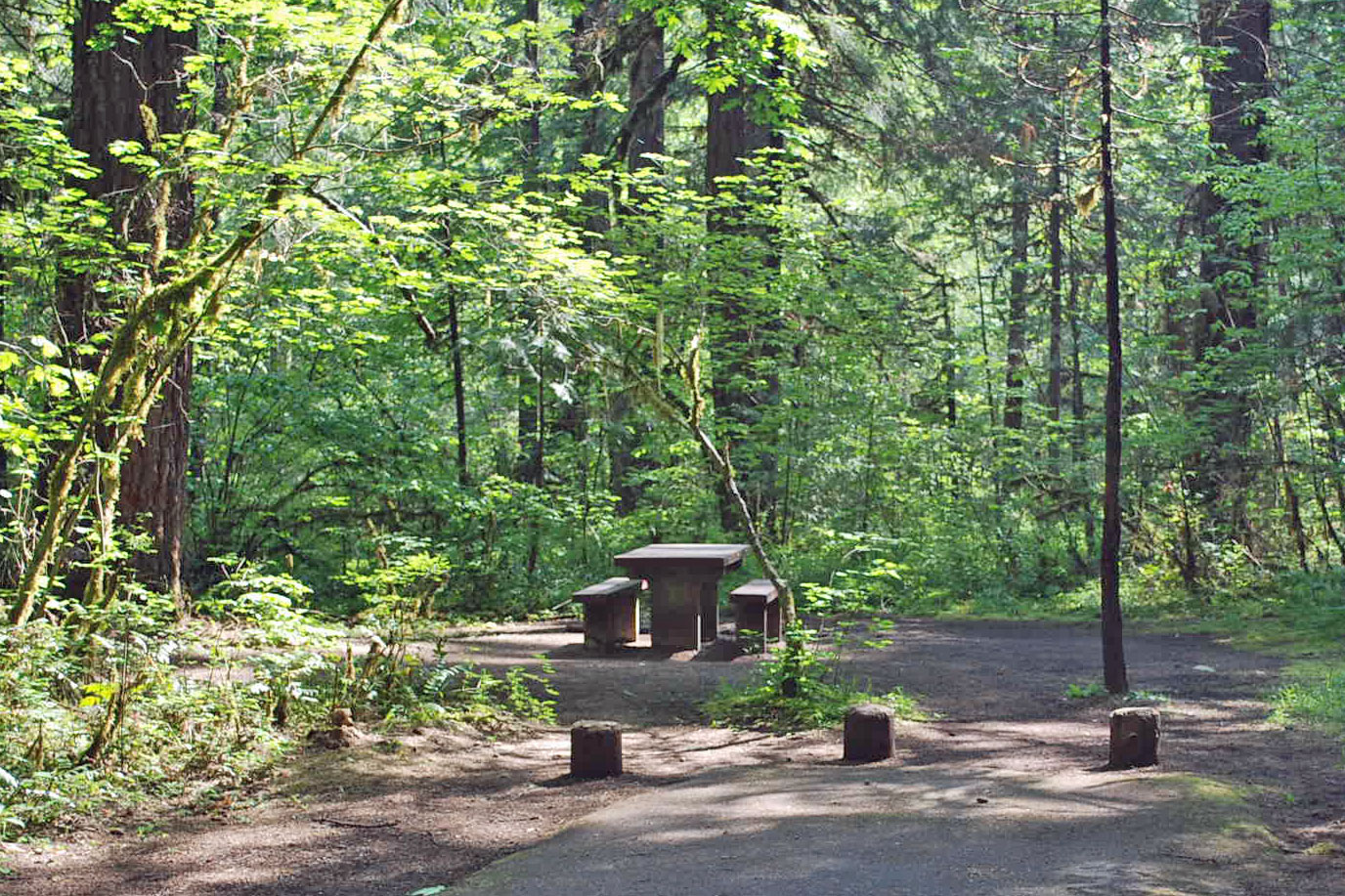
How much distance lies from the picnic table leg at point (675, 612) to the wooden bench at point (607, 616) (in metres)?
0.37

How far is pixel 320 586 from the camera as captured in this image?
591 inches

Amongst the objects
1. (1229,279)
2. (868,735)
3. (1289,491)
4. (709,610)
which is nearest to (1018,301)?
(1229,279)

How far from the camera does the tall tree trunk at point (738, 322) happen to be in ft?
Answer: 55.3

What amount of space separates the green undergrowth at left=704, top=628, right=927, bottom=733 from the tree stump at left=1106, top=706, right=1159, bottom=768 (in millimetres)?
2079

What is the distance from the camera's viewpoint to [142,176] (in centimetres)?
1009

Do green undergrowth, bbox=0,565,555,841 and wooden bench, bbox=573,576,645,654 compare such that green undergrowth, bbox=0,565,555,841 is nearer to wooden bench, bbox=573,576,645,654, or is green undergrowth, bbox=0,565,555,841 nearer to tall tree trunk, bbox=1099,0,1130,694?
wooden bench, bbox=573,576,645,654

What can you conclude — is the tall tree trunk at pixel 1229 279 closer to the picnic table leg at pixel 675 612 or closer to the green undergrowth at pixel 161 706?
the picnic table leg at pixel 675 612

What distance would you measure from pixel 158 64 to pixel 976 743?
850 centimetres

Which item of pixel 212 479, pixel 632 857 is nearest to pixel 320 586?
pixel 212 479

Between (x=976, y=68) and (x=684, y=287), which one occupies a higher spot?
(x=976, y=68)

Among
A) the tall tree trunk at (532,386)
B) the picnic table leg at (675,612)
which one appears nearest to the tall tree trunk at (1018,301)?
the tall tree trunk at (532,386)

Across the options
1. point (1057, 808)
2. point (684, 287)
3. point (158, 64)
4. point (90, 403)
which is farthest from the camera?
point (684, 287)

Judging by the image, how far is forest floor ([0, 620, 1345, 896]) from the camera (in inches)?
209

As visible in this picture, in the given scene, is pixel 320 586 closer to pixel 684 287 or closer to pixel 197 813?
pixel 684 287
